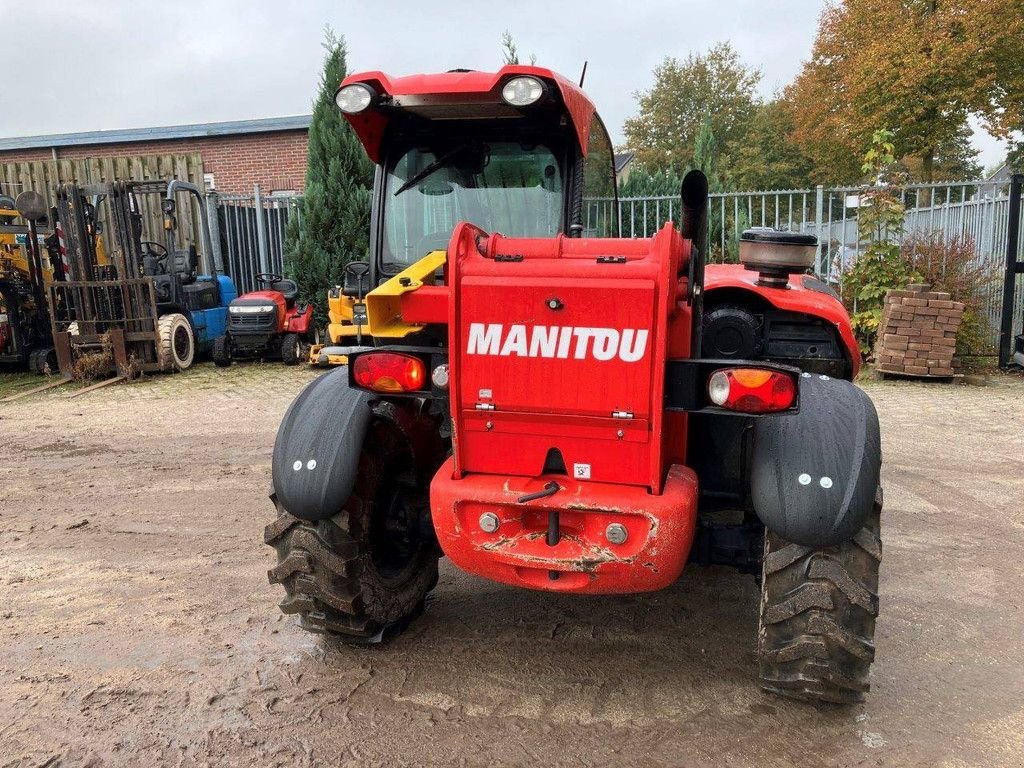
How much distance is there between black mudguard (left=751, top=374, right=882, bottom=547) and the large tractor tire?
970 cm

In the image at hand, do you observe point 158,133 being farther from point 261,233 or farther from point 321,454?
point 321,454

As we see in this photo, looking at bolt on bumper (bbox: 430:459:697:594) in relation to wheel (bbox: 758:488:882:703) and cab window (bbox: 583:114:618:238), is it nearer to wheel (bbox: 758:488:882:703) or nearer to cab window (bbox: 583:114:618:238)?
wheel (bbox: 758:488:882:703)

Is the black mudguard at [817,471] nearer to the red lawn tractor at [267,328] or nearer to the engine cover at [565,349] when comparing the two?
the engine cover at [565,349]

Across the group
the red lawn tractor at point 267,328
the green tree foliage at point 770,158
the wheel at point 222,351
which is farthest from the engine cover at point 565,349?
the green tree foliage at point 770,158

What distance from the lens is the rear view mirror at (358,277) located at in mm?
4293

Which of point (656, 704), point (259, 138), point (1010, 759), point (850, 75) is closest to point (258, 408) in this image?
point (656, 704)

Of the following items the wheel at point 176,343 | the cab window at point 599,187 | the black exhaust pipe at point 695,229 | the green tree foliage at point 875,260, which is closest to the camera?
the black exhaust pipe at point 695,229

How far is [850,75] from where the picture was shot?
21344 mm

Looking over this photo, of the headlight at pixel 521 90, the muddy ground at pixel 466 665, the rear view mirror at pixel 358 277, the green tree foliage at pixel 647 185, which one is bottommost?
the muddy ground at pixel 466 665

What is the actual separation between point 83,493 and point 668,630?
4096 millimetres

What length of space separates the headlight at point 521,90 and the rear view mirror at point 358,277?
52.6 inches

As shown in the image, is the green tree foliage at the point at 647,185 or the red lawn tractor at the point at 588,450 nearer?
the red lawn tractor at the point at 588,450

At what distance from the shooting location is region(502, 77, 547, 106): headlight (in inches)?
125

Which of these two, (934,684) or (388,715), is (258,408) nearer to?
(388,715)
